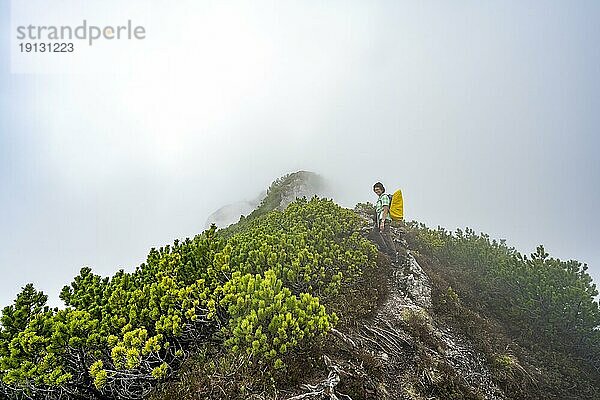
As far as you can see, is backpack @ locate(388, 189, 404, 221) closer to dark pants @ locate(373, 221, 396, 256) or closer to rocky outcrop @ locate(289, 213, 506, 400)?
dark pants @ locate(373, 221, 396, 256)

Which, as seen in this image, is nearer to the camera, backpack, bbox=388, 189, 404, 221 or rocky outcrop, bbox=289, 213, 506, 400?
rocky outcrop, bbox=289, 213, 506, 400

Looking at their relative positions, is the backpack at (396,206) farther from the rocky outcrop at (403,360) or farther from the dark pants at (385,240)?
the rocky outcrop at (403,360)

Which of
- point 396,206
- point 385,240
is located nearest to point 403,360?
point 385,240

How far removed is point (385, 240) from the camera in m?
12.3

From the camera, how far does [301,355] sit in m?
7.09

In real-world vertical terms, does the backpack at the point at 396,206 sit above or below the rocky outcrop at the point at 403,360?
above

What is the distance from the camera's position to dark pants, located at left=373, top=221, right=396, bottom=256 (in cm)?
1202

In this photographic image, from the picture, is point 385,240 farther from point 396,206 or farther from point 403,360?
point 403,360

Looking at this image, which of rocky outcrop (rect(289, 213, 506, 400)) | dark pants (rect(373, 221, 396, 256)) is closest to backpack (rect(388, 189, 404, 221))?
dark pants (rect(373, 221, 396, 256))

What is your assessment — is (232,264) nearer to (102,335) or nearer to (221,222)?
(102,335)

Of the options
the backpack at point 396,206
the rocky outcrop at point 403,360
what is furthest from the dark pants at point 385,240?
the rocky outcrop at point 403,360

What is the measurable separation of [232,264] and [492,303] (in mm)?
8063

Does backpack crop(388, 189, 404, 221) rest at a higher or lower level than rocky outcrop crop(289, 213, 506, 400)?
higher

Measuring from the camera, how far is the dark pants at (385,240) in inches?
473
